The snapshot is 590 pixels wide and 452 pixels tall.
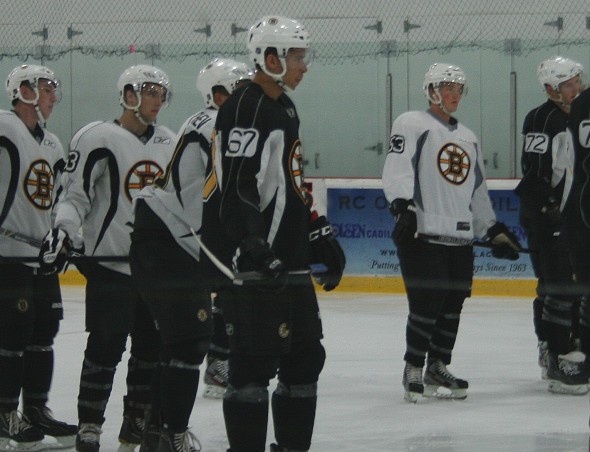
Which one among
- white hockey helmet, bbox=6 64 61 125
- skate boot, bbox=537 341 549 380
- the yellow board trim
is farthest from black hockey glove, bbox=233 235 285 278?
the yellow board trim

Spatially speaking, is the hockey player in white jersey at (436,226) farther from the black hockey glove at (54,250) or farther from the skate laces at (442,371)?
the black hockey glove at (54,250)

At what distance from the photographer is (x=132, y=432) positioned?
11.2 feet

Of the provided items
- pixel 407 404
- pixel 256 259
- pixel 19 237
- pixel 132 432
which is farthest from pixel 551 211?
pixel 256 259

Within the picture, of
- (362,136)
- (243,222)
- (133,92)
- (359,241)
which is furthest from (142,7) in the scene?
(243,222)

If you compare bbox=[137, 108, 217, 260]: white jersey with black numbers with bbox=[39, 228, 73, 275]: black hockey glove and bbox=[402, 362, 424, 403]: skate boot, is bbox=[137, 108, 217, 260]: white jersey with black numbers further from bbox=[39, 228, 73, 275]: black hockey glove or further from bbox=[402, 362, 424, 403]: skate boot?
bbox=[402, 362, 424, 403]: skate boot

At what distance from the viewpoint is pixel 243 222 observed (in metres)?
2.64

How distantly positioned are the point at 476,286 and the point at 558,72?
11.4 feet

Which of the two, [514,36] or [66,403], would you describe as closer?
[66,403]

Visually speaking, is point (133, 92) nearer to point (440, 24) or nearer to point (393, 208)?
point (393, 208)

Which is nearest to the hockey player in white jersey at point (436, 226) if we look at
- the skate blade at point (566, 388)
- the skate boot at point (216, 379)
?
the skate blade at point (566, 388)

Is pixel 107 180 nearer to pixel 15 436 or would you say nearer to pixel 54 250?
pixel 54 250

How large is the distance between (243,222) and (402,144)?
1.88 meters

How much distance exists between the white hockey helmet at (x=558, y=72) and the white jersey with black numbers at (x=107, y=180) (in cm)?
187

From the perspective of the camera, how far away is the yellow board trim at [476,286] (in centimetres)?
791
